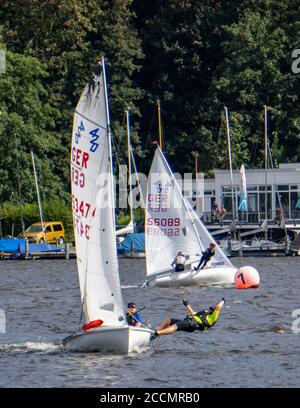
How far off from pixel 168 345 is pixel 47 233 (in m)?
44.6

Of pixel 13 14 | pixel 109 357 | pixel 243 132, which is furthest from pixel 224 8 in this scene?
pixel 109 357

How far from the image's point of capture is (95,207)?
1153 inches

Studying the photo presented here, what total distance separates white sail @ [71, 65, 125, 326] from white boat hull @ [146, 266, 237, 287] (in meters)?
18.8

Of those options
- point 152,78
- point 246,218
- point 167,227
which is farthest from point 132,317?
point 152,78

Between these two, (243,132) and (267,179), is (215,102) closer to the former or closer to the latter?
(243,132)

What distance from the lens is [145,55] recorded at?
297 feet

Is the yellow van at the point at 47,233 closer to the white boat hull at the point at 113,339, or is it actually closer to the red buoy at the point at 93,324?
the white boat hull at the point at 113,339

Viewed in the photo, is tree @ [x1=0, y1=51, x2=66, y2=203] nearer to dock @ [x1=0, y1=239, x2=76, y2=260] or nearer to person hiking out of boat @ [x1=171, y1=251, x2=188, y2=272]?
dock @ [x1=0, y1=239, x2=76, y2=260]

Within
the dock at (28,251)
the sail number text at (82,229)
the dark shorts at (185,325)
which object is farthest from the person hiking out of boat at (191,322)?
the dock at (28,251)

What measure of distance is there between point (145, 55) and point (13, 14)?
9.97 meters

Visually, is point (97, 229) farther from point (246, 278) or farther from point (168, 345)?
point (246, 278)

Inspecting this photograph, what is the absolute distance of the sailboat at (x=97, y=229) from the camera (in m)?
28.8

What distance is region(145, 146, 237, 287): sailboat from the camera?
49156 millimetres

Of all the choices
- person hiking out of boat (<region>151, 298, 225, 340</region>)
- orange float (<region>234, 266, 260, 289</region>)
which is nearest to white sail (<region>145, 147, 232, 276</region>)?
orange float (<region>234, 266, 260, 289</region>)
